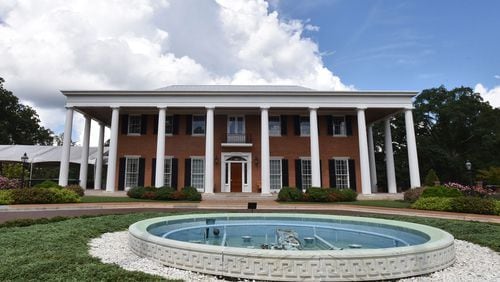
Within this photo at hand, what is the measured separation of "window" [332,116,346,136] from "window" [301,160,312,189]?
11.3 feet

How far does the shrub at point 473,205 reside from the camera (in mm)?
12898

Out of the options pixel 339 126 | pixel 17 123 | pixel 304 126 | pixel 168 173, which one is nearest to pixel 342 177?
pixel 339 126

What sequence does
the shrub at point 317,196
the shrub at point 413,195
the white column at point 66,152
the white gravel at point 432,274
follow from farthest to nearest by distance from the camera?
the white column at point 66,152, the shrub at point 317,196, the shrub at point 413,195, the white gravel at point 432,274

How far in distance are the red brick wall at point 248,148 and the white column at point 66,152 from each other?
143 inches

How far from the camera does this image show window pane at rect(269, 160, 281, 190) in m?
23.6

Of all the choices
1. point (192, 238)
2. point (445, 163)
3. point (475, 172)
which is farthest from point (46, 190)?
point (475, 172)

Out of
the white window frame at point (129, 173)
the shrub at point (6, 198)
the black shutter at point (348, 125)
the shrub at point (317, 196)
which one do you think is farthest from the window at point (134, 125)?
the black shutter at point (348, 125)

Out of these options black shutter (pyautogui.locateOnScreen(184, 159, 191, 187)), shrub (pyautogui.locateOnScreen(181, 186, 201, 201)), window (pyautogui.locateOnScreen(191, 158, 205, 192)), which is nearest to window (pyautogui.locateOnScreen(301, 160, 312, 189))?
window (pyautogui.locateOnScreen(191, 158, 205, 192))

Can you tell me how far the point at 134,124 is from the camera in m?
24.6

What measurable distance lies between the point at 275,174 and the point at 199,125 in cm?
725

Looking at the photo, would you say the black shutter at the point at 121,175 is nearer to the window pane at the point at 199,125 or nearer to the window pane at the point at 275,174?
the window pane at the point at 199,125

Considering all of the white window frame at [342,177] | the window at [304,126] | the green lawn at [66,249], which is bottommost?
Result: the green lawn at [66,249]

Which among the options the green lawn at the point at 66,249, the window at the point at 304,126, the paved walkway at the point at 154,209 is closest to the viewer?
the green lawn at the point at 66,249

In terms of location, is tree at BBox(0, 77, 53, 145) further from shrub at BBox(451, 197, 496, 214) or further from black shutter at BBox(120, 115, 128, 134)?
shrub at BBox(451, 197, 496, 214)
